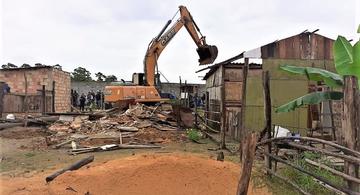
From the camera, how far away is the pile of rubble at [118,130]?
1321cm

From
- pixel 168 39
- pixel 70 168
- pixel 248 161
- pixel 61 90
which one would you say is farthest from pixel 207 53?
pixel 248 161

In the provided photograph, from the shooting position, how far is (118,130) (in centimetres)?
1488

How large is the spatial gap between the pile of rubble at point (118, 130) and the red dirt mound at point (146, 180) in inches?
175

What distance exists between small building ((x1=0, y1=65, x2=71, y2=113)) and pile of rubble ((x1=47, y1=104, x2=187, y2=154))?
144 inches

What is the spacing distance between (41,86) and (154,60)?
27.1ft

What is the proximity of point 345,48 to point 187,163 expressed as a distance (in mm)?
3616

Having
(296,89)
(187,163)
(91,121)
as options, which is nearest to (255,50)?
(296,89)

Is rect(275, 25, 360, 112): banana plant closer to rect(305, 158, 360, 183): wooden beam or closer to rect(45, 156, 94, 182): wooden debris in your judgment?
rect(305, 158, 360, 183): wooden beam

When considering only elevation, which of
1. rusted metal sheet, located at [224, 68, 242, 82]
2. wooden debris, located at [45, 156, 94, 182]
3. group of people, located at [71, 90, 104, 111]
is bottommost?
wooden debris, located at [45, 156, 94, 182]

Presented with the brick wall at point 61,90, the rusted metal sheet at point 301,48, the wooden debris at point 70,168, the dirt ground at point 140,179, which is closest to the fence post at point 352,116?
the dirt ground at point 140,179

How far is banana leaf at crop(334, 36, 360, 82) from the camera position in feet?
17.3

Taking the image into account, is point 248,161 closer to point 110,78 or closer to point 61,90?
point 61,90

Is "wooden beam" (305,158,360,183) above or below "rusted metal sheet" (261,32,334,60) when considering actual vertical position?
below

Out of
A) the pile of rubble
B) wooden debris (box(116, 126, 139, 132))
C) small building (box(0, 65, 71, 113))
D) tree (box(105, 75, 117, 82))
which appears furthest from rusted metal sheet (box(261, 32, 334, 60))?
tree (box(105, 75, 117, 82))
